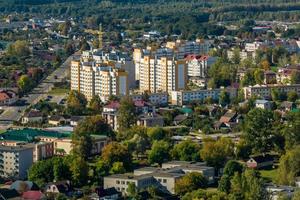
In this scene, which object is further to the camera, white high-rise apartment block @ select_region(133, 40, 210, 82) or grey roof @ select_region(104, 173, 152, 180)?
white high-rise apartment block @ select_region(133, 40, 210, 82)

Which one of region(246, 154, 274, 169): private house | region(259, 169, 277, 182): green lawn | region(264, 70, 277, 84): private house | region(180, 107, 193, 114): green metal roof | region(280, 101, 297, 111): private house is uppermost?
region(264, 70, 277, 84): private house

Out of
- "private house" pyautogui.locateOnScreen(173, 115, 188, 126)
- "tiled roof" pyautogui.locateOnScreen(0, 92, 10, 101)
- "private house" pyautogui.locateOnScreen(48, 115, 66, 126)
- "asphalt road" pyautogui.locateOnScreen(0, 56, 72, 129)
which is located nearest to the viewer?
"private house" pyautogui.locateOnScreen(48, 115, 66, 126)

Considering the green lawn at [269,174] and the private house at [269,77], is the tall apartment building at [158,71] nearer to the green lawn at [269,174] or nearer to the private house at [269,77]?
the private house at [269,77]

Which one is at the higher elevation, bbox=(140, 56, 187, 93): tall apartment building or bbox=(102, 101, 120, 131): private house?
bbox=(140, 56, 187, 93): tall apartment building

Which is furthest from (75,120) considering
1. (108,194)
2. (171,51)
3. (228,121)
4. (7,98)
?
(171,51)

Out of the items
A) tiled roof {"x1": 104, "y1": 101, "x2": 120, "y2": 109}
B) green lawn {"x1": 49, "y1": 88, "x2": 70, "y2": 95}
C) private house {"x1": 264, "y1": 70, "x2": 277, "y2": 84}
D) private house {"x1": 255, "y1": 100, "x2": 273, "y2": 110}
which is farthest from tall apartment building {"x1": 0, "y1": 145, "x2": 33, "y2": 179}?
private house {"x1": 264, "y1": 70, "x2": 277, "y2": 84}

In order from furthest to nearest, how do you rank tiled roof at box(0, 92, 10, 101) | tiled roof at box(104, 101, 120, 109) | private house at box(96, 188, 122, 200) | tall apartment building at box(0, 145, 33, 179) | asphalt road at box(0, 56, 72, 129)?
tiled roof at box(0, 92, 10, 101) < asphalt road at box(0, 56, 72, 129) < tiled roof at box(104, 101, 120, 109) < tall apartment building at box(0, 145, 33, 179) < private house at box(96, 188, 122, 200)

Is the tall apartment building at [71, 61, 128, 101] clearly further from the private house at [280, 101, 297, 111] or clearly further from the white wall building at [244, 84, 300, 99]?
the private house at [280, 101, 297, 111]
